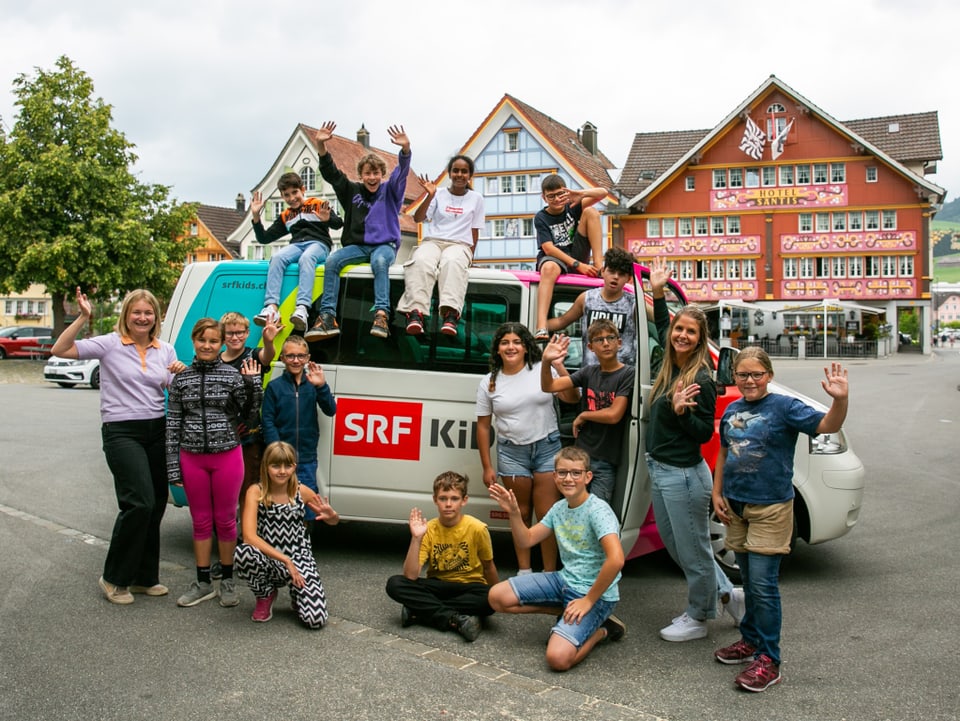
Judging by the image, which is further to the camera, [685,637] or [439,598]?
[439,598]

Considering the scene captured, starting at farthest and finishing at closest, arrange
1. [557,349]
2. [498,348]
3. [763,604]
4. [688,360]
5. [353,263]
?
[353,263], [498,348], [557,349], [688,360], [763,604]

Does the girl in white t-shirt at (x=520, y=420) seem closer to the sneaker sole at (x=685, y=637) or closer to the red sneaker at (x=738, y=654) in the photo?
the sneaker sole at (x=685, y=637)

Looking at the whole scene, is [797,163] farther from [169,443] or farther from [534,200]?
[169,443]

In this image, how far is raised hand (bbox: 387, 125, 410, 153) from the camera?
6828mm

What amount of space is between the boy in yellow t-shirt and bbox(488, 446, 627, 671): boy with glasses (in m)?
0.22

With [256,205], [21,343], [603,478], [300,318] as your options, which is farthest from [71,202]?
[603,478]

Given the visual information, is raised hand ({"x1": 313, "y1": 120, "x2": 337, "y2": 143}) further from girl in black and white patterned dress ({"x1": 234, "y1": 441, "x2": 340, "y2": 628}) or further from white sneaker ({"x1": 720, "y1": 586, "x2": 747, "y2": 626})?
white sneaker ({"x1": 720, "y1": 586, "x2": 747, "y2": 626})

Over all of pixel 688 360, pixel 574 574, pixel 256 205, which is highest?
pixel 256 205

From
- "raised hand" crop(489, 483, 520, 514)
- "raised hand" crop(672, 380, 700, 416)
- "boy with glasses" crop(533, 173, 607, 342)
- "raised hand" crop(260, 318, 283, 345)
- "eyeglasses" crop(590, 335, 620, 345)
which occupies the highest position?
"boy with glasses" crop(533, 173, 607, 342)

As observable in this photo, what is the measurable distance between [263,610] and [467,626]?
4.01 ft

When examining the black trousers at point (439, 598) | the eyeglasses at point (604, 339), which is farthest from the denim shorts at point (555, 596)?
the eyeglasses at point (604, 339)

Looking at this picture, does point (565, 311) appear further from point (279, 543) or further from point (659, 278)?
point (279, 543)

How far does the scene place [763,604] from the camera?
429 cm

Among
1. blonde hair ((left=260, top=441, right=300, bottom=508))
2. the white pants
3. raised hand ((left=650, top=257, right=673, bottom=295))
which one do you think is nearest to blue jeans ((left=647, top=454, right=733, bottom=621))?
raised hand ((left=650, top=257, right=673, bottom=295))
